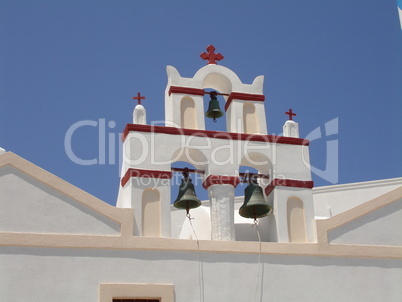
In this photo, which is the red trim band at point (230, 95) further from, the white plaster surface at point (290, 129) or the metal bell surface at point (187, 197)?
the metal bell surface at point (187, 197)

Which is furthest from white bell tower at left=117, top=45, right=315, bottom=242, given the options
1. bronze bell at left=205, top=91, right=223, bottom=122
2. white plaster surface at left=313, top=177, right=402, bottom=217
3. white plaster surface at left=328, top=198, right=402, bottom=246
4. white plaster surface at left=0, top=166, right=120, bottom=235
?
white plaster surface at left=313, top=177, right=402, bottom=217

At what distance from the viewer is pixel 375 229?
11.7 meters

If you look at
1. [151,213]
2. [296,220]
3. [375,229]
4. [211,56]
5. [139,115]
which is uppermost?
[211,56]

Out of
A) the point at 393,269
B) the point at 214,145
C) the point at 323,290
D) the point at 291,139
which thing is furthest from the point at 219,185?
the point at 393,269

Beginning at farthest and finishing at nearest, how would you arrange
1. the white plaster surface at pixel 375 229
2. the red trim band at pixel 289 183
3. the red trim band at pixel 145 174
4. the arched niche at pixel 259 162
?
the arched niche at pixel 259 162 < the red trim band at pixel 289 183 < the white plaster surface at pixel 375 229 < the red trim band at pixel 145 174

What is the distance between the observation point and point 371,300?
37.0 feet

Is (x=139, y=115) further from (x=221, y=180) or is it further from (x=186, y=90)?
(x=221, y=180)

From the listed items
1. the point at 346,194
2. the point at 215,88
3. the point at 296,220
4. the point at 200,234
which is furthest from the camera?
the point at 346,194

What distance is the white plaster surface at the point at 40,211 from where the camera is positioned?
10.5 metres

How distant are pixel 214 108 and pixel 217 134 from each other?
35.8 inches

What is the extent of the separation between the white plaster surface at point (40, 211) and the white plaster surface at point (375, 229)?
11.3 ft

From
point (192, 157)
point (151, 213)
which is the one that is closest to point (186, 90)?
point (192, 157)

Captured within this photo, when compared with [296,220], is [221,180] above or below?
above

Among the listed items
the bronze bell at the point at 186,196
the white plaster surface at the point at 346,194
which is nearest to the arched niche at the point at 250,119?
the bronze bell at the point at 186,196
